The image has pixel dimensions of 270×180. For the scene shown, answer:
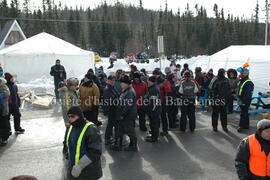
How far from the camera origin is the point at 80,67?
20547mm

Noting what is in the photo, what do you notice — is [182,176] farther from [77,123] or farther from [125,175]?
[77,123]

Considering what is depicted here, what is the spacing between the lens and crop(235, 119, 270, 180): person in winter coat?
10.2ft

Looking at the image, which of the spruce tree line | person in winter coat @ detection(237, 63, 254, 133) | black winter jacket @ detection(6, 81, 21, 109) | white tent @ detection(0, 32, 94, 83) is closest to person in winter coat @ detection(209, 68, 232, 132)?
person in winter coat @ detection(237, 63, 254, 133)

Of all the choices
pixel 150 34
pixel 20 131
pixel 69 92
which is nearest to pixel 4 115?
pixel 20 131

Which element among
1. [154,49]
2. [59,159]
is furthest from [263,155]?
[154,49]

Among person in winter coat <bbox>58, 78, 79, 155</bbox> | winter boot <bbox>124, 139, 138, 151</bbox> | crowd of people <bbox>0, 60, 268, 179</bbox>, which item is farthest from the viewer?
winter boot <bbox>124, 139, 138, 151</bbox>

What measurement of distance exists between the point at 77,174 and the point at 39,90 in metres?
13.6

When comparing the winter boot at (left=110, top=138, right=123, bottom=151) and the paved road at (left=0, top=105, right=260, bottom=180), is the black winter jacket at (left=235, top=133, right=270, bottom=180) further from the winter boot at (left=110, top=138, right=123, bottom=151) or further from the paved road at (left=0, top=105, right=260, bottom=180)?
the winter boot at (left=110, top=138, right=123, bottom=151)

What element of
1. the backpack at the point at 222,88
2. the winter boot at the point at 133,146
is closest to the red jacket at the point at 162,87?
the backpack at the point at 222,88

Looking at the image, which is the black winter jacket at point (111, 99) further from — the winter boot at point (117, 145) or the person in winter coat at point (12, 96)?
the person in winter coat at point (12, 96)

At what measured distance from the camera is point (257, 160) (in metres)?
3.14

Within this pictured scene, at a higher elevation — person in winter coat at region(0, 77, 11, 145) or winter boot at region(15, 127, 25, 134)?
person in winter coat at region(0, 77, 11, 145)

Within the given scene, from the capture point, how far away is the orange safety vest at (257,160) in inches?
122

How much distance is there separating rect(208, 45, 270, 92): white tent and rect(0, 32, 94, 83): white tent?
9457 mm
